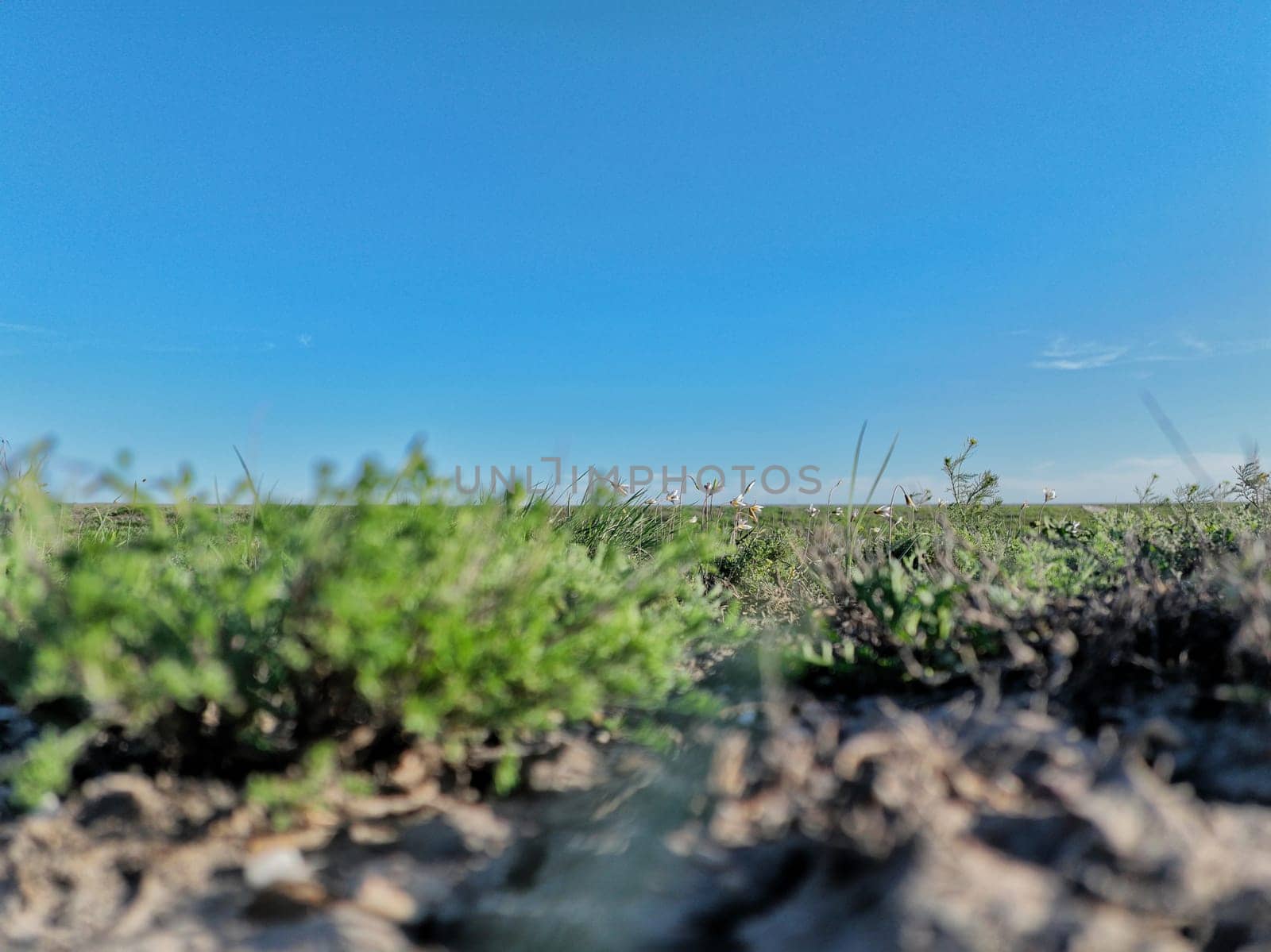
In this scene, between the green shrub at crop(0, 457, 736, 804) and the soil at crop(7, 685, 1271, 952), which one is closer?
the soil at crop(7, 685, 1271, 952)

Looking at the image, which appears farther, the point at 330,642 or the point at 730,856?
the point at 330,642

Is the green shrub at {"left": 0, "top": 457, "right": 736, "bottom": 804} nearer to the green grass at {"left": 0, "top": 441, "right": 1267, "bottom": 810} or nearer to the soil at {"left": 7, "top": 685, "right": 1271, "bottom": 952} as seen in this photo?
the green grass at {"left": 0, "top": 441, "right": 1267, "bottom": 810}

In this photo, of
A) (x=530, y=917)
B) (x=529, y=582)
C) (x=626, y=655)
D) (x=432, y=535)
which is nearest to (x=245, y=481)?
(x=432, y=535)

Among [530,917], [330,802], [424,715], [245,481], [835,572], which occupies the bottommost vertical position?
[530,917]

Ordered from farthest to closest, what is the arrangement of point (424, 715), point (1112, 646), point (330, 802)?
Answer: point (1112, 646), point (330, 802), point (424, 715)

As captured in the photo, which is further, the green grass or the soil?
the green grass

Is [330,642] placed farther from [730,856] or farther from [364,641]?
[730,856]

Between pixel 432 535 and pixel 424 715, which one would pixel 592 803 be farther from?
pixel 432 535

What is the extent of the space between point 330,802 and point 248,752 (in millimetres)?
311

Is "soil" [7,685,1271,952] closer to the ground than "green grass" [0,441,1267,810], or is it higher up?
closer to the ground

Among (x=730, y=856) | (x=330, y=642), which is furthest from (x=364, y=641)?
(x=730, y=856)

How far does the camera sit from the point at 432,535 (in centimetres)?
228

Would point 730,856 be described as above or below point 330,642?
below

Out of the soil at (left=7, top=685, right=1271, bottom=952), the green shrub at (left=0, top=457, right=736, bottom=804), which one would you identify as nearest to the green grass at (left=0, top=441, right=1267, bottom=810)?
the green shrub at (left=0, top=457, right=736, bottom=804)
